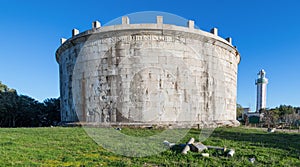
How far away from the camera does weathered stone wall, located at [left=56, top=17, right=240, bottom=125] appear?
1126 centimetres

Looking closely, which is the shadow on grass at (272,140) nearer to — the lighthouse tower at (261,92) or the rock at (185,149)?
the rock at (185,149)

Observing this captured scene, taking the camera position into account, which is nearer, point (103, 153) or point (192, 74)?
point (103, 153)

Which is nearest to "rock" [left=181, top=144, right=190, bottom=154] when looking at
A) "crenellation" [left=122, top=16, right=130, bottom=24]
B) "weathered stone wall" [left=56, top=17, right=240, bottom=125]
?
"weathered stone wall" [left=56, top=17, right=240, bottom=125]

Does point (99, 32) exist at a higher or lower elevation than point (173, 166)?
higher

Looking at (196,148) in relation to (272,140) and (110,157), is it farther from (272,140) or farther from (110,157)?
(272,140)

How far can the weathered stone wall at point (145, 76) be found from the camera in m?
11.3

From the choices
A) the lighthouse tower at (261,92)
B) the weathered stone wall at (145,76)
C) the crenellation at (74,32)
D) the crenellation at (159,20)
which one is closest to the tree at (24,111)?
the crenellation at (74,32)

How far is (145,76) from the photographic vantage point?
37.2 feet

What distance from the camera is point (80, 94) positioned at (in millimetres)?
12438

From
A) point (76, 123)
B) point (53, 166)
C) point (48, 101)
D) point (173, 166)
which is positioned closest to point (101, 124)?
point (76, 123)

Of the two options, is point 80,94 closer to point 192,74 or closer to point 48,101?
point 192,74

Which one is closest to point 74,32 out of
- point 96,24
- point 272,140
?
point 96,24

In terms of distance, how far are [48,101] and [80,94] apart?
64.8 ft

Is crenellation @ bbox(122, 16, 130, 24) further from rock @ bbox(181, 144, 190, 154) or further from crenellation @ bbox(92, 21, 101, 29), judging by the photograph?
rock @ bbox(181, 144, 190, 154)
